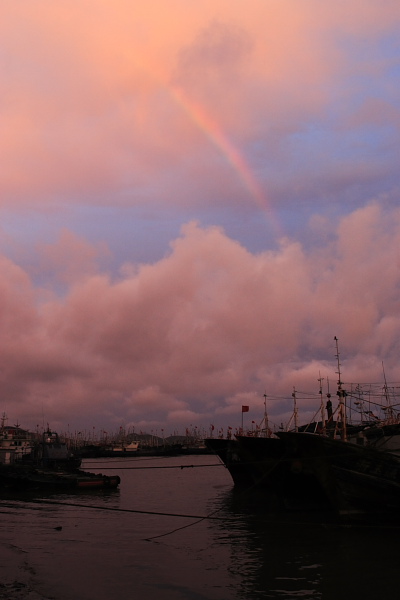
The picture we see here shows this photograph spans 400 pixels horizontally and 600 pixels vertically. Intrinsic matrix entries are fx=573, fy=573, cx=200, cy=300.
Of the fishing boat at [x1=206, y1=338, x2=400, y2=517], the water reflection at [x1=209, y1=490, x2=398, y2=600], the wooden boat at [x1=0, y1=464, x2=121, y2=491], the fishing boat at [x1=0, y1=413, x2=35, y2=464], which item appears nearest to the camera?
the water reflection at [x1=209, y1=490, x2=398, y2=600]

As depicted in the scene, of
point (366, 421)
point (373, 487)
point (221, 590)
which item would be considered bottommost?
point (221, 590)

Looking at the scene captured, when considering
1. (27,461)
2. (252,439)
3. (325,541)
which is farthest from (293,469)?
(27,461)

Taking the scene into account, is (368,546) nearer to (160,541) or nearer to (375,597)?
(375,597)

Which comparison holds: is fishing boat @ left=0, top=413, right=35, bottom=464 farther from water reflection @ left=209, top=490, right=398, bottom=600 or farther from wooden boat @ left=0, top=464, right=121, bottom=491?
water reflection @ left=209, top=490, right=398, bottom=600

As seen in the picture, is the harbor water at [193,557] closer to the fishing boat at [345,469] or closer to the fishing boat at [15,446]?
the fishing boat at [345,469]

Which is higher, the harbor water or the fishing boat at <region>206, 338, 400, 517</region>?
the fishing boat at <region>206, 338, 400, 517</region>

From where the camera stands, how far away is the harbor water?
59.6 feet

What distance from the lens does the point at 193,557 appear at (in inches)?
910

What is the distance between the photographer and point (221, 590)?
1828 cm

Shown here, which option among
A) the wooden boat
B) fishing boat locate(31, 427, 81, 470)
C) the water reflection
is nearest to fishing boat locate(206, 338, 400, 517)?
the water reflection

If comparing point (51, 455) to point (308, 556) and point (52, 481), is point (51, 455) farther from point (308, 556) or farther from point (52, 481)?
point (308, 556)

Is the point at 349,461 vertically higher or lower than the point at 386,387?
lower

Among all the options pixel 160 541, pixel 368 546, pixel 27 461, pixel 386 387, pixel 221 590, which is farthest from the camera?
pixel 27 461

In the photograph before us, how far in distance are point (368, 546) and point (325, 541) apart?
2077 mm
